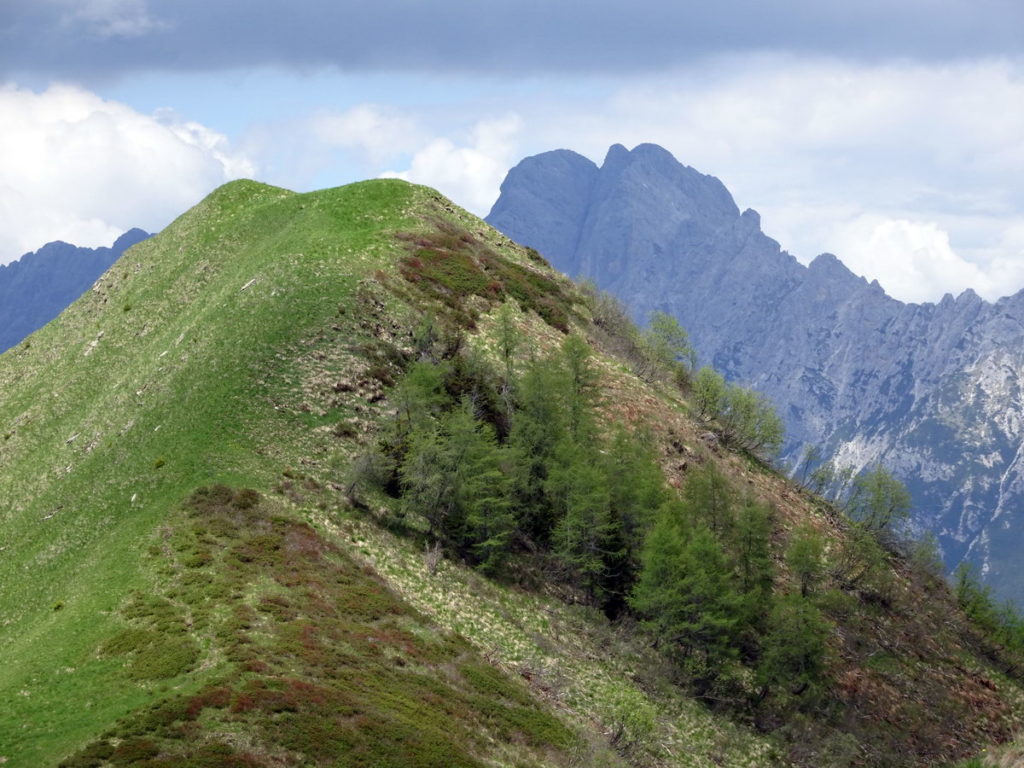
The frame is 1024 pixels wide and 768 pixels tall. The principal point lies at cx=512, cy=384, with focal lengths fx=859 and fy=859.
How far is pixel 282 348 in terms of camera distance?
81.2 metres

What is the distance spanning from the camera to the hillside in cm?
4322

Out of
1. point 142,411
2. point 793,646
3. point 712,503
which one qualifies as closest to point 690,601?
point 793,646

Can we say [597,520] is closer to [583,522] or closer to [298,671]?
[583,522]

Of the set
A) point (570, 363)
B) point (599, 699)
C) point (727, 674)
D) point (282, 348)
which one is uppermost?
point (570, 363)

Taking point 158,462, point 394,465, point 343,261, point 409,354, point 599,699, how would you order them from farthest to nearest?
point 343,261
point 409,354
point 394,465
point 158,462
point 599,699

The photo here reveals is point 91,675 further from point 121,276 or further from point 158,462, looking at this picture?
point 121,276

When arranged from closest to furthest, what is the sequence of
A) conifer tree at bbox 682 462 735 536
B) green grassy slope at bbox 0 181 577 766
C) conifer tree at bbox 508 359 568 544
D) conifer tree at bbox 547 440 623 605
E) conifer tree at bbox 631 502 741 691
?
green grassy slope at bbox 0 181 577 766
conifer tree at bbox 631 502 741 691
conifer tree at bbox 547 440 623 605
conifer tree at bbox 508 359 568 544
conifer tree at bbox 682 462 735 536

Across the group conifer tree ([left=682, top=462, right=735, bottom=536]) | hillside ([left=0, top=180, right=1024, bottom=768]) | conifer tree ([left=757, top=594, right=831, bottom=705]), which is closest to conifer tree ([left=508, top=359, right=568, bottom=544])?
hillside ([left=0, top=180, right=1024, bottom=768])

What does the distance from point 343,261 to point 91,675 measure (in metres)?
61.5

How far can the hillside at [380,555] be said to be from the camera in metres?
43.2

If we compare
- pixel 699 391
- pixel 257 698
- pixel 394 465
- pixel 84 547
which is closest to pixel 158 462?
pixel 84 547

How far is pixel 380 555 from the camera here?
62.0 metres

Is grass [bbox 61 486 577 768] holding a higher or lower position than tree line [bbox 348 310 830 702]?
lower

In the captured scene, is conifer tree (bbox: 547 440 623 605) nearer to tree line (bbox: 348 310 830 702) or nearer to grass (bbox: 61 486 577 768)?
tree line (bbox: 348 310 830 702)
